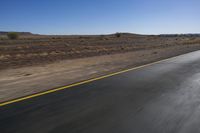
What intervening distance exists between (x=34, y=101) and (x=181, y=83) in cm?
566

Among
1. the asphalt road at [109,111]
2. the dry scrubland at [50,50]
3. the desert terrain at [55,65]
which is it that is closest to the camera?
the asphalt road at [109,111]

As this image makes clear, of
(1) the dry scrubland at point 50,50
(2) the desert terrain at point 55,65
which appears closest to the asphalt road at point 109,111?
(2) the desert terrain at point 55,65

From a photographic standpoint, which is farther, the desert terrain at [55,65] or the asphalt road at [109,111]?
the desert terrain at [55,65]

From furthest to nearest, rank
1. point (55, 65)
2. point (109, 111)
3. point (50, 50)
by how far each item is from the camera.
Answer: point (50, 50)
point (55, 65)
point (109, 111)

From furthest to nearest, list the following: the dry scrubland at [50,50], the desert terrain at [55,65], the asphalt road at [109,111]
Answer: the dry scrubland at [50,50]
the desert terrain at [55,65]
the asphalt road at [109,111]

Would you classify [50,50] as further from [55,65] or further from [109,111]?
[109,111]

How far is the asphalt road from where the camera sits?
4.21 metres

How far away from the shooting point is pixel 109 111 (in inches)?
205

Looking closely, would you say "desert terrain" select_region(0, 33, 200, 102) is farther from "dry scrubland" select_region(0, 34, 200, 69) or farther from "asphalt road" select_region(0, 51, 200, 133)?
"asphalt road" select_region(0, 51, 200, 133)

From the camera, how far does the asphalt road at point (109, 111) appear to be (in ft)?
13.8

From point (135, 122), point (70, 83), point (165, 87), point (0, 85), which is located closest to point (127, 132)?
point (135, 122)

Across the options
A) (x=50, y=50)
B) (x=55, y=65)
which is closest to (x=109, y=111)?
(x=55, y=65)

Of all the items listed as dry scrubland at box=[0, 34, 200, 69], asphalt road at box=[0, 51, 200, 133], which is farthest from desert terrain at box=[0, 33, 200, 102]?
asphalt road at box=[0, 51, 200, 133]

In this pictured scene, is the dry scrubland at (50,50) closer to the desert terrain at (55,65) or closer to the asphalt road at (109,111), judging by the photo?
the desert terrain at (55,65)
